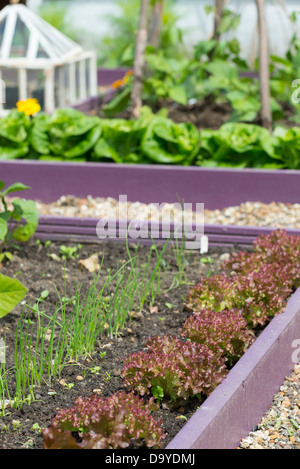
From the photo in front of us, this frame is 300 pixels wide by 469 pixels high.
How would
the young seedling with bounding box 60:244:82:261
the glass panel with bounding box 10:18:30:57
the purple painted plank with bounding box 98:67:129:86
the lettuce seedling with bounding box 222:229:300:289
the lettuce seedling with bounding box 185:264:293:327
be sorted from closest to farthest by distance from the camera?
the lettuce seedling with bounding box 185:264:293:327 < the lettuce seedling with bounding box 222:229:300:289 < the young seedling with bounding box 60:244:82:261 < the glass panel with bounding box 10:18:30:57 < the purple painted plank with bounding box 98:67:129:86

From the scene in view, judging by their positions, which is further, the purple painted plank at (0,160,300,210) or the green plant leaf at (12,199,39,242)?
the purple painted plank at (0,160,300,210)

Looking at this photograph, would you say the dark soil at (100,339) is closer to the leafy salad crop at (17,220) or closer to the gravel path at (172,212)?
the leafy salad crop at (17,220)

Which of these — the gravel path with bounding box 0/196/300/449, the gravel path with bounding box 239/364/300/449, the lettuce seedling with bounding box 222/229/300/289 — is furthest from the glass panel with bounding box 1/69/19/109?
the gravel path with bounding box 239/364/300/449

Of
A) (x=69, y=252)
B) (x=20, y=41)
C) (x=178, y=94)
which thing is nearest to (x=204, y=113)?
(x=178, y=94)

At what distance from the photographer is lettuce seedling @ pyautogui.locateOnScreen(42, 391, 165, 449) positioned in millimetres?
2043

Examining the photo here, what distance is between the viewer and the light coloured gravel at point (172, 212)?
4359mm

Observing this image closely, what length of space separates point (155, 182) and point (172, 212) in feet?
0.84

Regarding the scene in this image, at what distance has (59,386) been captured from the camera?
254 cm

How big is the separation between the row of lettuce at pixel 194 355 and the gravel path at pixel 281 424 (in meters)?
0.21

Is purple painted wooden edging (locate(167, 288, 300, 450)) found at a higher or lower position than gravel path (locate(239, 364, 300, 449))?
higher

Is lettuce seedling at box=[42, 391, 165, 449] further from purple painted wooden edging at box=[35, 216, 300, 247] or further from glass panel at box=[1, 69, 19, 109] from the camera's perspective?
glass panel at box=[1, 69, 19, 109]

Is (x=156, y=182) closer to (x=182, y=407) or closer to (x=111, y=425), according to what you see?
(x=182, y=407)

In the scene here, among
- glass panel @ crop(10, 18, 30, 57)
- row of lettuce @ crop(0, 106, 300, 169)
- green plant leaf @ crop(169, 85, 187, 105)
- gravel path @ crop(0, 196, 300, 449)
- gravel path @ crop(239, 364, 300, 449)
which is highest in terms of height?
glass panel @ crop(10, 18, 30, 57)

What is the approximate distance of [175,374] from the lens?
2402 millimetres
